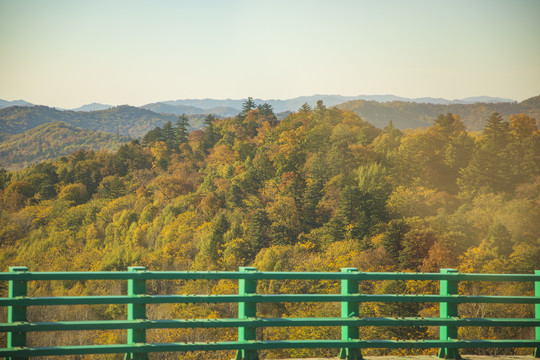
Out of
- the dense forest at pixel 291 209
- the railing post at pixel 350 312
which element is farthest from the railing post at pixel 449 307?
the dense forest at pixel 291 209

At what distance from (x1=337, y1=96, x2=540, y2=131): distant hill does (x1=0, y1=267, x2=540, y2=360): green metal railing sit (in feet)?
282

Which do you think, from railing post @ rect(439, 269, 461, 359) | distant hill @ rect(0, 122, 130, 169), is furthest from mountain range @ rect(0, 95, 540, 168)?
railing post @ rect(439, 269, 461, 359)

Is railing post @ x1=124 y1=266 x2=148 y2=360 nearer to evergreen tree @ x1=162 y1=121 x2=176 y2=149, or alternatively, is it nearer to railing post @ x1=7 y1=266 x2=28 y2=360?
railing post @ x1=7 y1=266 x2=28 y2=360

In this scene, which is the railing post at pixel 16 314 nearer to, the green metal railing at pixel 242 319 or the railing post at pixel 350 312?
the green metal railing at pixel 242 319

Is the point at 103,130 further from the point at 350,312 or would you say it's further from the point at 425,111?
the point at 350,312

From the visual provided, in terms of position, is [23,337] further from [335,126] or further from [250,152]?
[250,152]

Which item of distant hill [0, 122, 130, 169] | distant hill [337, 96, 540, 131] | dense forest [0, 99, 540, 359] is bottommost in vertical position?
dense forest [0, 99, 540, 359]

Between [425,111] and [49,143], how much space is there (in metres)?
119

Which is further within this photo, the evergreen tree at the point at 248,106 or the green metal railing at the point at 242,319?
the evergreen tree at the point at 248,106

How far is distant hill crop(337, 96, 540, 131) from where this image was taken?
88.9 m

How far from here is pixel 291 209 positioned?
276ft

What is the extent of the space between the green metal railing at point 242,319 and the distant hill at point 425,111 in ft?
282

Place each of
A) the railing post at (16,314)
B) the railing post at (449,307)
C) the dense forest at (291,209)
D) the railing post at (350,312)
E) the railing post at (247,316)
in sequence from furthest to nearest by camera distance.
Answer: the dense forest at (291,209), the railing post at (449,307), the railing post at (350,312), the railing post at (247,316), the railing post at (16,314)

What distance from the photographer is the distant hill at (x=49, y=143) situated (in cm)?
16293
